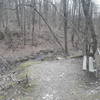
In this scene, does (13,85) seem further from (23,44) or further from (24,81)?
(23,44)

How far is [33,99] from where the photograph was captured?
16.1 ft

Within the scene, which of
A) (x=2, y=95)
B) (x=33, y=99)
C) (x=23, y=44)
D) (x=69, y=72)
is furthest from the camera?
(x=23, y=44)

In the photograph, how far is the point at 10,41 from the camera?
64.8 ft

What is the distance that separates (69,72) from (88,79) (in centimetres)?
141

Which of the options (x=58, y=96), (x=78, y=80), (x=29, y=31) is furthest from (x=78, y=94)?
(x=29, y=31)

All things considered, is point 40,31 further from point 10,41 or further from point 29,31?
point 10,41

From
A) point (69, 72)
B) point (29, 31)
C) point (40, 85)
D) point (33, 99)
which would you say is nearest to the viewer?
point (33, 99)

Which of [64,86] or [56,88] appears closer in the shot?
[56,88]

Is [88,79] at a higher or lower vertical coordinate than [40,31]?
lower

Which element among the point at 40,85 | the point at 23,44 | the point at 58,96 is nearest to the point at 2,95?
the point at 40,85

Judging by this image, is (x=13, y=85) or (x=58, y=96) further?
(x=13, y=85)

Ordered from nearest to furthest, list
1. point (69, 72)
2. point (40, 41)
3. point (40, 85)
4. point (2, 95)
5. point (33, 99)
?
point (33, 99) < point (2, 95) < point (40, 85) < point (69, 72) < point (40, 41)

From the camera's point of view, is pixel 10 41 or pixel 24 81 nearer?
pixel 24 81

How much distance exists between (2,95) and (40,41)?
16082mm
